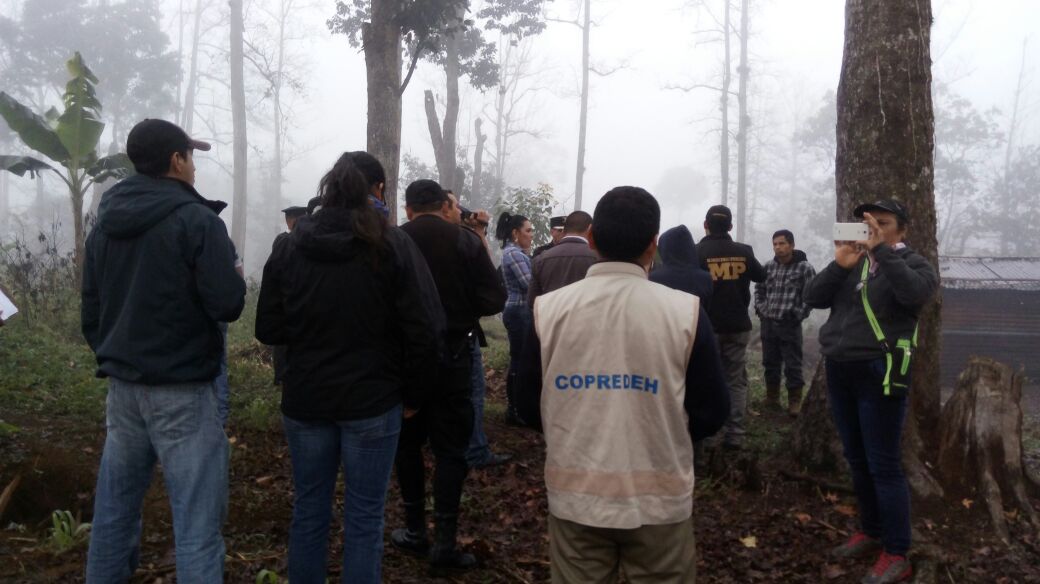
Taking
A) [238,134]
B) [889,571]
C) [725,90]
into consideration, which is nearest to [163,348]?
[889,571]

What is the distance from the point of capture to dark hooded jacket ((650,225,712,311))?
5.70m

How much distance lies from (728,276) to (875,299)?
9.36 feet

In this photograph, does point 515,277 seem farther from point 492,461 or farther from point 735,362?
point 735,362

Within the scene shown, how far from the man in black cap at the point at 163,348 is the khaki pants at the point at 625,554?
4.77ft

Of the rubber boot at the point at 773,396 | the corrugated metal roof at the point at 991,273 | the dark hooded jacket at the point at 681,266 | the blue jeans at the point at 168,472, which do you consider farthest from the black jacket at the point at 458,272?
the corrugated metal roof at the point at 991,273

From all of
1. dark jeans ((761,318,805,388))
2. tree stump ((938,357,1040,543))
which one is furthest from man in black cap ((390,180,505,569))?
dark jeans ((761,318,805,388))

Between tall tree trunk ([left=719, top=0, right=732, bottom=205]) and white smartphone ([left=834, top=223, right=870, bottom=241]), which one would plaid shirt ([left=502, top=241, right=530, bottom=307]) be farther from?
tall tree trunk ([left=719, top=0, right=732, bottom=205])

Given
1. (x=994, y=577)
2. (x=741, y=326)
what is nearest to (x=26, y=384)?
(x=741, y=326)

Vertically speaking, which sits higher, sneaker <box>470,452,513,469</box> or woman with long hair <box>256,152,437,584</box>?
woman with long hair <box>256,152,437,584</box>

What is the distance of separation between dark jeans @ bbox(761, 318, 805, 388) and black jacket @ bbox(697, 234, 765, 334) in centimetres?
154

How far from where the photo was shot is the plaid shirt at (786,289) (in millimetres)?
8164

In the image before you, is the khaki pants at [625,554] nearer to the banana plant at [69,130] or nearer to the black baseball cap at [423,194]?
the black baseball cap at [423,194]

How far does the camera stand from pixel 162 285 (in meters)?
2.96

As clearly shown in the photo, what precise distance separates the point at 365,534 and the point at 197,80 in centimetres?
4427
